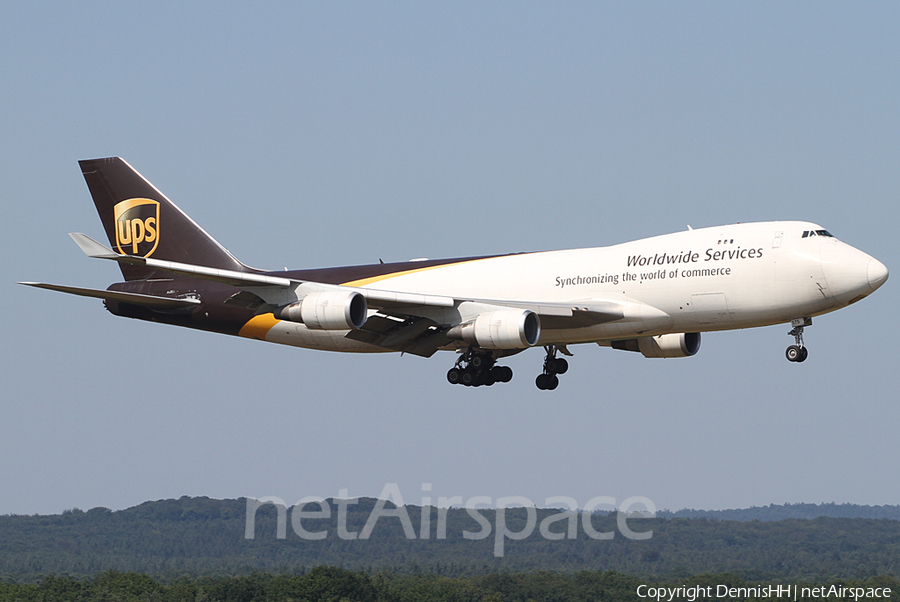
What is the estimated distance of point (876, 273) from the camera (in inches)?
1428

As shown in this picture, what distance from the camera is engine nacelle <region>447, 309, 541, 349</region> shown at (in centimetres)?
3791

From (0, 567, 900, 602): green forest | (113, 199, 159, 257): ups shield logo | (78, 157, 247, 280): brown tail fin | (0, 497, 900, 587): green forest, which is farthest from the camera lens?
(0, 497, 900, 587): green forest

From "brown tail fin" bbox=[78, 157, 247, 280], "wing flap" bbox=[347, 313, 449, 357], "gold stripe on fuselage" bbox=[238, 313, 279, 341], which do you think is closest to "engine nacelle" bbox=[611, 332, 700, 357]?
"wing flap" bbox=[347, 313, 449, 357]

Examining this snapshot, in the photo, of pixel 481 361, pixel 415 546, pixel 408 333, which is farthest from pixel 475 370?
pixel 415 546

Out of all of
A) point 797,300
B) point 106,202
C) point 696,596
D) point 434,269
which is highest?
point 106,202

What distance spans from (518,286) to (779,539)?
128924 mm

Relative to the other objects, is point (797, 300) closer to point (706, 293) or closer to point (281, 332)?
point (706, 293)

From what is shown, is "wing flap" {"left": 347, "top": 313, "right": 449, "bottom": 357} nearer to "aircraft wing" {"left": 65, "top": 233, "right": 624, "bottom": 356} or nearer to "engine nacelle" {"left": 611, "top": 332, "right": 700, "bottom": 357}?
"aircraft wing" {"left": 65, "top": 233, "right": 624, "bottom": 356}

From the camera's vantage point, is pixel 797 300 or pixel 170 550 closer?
pixel 797 300

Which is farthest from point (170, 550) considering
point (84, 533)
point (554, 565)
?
point (554, 565)

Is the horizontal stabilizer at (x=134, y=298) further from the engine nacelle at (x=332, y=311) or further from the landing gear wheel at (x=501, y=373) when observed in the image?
the landing gear wheel at (x=501, y=373)

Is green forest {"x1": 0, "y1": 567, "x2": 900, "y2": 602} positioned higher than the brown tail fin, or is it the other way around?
the brown tail fin

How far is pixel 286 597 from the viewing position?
8469 cm

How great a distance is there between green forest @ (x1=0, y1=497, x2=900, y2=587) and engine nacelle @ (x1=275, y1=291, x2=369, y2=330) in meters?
91.0
